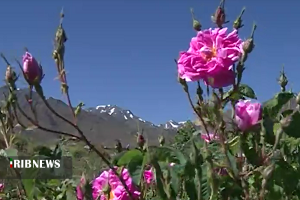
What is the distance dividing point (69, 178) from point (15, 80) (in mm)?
404

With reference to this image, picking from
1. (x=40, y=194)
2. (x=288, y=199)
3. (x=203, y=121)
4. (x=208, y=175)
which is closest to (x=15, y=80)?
(x=40, y=194)

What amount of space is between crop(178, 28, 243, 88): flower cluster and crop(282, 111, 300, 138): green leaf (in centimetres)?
24

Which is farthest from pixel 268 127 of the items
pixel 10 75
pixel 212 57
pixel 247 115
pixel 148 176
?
pixel 10 75

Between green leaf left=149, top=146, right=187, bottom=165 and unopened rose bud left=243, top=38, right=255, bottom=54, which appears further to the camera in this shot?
unopened rose bud left=243, top=38, right=255, bottom=54

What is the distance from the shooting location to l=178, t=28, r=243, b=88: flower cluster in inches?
54.3

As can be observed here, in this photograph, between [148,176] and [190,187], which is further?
[148,176]

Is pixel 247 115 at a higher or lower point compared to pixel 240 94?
lower

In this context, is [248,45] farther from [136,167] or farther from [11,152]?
[11,152]

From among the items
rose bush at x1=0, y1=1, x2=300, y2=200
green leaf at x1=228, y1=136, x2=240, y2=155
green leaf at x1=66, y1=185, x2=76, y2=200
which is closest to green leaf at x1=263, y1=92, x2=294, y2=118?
rose bush at x1=0, y1=1, x2=300, y2=200

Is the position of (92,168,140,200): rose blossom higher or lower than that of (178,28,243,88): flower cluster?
lower

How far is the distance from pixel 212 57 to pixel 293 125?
348 millimetres

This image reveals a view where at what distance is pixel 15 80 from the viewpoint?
1469mm

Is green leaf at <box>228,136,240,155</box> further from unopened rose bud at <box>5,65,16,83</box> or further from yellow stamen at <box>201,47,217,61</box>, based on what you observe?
unopened rose bud at <box>5,65,16,83</box>

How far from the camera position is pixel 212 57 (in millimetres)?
1436
